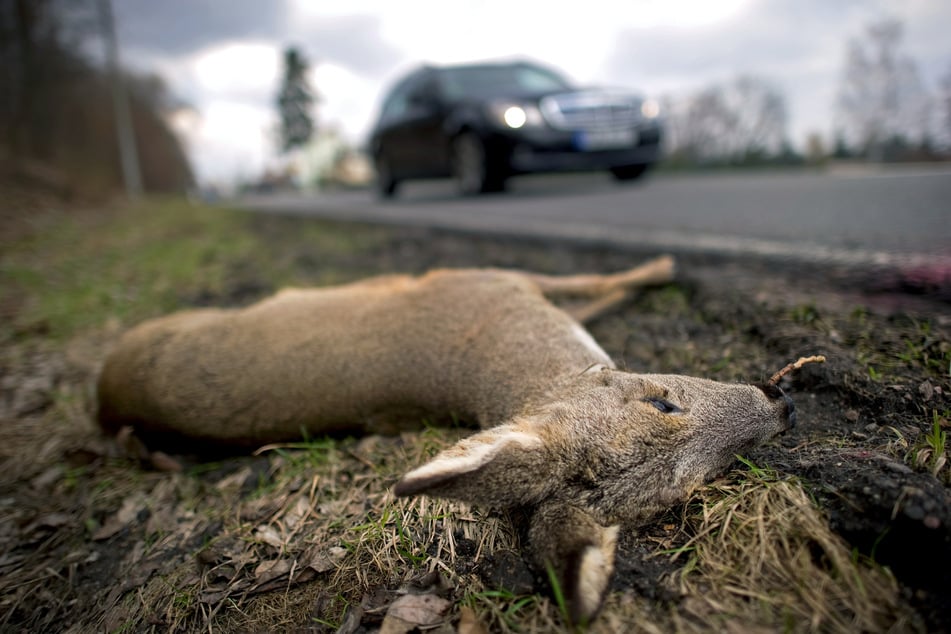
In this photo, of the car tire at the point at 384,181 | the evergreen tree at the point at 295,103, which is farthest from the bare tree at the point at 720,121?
the evergreen tree at the point at 295,103

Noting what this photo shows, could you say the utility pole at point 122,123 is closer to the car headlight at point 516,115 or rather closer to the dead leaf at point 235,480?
the car headlight at point 516,115

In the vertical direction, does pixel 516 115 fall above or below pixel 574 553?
above

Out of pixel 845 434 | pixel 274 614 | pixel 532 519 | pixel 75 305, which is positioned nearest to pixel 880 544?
pixel 845 434

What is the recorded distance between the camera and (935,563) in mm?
1438

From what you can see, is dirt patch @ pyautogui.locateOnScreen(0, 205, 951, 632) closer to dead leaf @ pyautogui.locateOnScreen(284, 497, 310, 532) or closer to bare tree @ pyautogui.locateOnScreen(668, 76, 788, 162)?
dead leaf @ pyautogui.locateOnScreen(284, 497, 310, 532)

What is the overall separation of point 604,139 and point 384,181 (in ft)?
20.2

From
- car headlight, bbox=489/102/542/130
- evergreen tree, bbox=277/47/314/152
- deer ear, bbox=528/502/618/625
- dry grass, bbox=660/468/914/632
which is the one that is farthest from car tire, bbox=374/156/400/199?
evergreen tree, bbox=277/47/314/152

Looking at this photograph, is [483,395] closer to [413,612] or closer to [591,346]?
[591,346]

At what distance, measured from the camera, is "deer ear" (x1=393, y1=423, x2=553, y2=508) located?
153 cm

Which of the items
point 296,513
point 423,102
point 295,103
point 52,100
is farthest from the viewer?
point 295,103

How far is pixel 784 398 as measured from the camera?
7.06ft

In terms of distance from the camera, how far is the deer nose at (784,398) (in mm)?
2127

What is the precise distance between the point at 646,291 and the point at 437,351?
5.32 ft

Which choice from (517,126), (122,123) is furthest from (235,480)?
(122,123)
